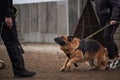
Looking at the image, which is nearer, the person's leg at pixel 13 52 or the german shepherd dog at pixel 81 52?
the person's leg at pixel 13 52

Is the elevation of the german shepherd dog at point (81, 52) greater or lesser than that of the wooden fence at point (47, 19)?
greater

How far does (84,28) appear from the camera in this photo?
11.6 meters

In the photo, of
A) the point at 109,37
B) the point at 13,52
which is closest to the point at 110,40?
the point at 109,37

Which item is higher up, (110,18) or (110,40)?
(110,18)

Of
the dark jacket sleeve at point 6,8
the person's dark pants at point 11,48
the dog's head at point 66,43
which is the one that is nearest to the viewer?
the dark jacket sleeve at point 6,8

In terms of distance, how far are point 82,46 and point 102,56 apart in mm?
454

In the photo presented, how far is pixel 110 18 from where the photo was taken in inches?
385

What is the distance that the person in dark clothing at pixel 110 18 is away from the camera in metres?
9.60

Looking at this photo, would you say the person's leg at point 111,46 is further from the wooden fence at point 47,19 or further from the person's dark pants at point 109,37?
the wooden fence at point 47,19

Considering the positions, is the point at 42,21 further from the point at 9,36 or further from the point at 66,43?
the point at 9,36

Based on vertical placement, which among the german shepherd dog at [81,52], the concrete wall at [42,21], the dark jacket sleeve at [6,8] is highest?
the dark jacket sleeve at [6,8]

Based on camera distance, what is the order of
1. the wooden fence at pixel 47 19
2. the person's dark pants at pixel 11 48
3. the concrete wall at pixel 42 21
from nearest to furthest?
the person's dark pants at pixel 11 48
the wooden fence at pixel 47 19
the concrete wall at pixel 42 21

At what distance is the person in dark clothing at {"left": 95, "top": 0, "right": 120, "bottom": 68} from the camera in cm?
960

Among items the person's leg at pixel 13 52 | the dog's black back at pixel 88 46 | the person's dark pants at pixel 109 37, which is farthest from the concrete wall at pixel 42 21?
the person's leg at pixel 13 52
